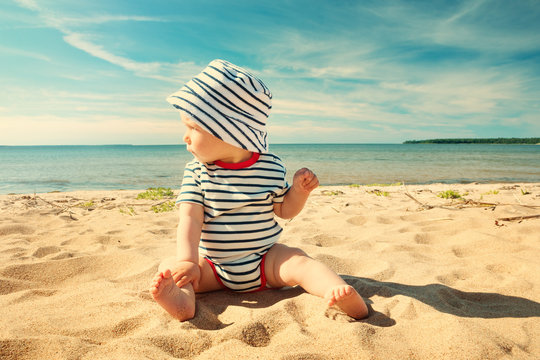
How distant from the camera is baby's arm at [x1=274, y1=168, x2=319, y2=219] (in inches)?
76.6

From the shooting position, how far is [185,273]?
1801 mm

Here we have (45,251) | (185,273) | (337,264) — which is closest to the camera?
(185,273)

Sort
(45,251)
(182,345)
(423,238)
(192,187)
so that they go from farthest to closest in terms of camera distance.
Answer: (423,238) < (45,251) < (192,187) < (182,345)

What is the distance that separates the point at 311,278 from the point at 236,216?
56 centimetres

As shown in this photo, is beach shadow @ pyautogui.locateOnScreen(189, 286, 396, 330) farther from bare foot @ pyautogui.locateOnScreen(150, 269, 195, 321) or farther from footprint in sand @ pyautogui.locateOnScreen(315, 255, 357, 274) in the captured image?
footprint in sand @ pyautogui.locateOnScreen(315, 255, 357, 274)

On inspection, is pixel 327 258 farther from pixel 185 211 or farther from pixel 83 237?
pixel 83 237

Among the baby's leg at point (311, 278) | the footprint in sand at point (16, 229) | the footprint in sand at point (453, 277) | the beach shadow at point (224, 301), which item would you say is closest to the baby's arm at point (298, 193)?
the baby's leg at point (311, 278)

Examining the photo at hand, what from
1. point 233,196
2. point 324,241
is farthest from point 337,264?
point 233,196

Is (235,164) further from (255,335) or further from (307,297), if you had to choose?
(255,335)

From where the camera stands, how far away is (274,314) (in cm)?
162

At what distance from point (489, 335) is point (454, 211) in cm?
294

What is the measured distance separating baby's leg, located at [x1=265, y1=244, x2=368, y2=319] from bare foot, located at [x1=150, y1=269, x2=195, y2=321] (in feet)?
1.72

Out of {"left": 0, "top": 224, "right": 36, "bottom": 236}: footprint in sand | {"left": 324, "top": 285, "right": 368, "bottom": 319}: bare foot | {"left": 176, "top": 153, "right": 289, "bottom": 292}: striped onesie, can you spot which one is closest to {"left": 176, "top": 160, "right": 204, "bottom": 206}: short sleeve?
{"left": 176, "top": 153, "right": 289, "bottom": 292}: striped onesie

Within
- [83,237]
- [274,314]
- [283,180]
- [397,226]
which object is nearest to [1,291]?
[83,237]
